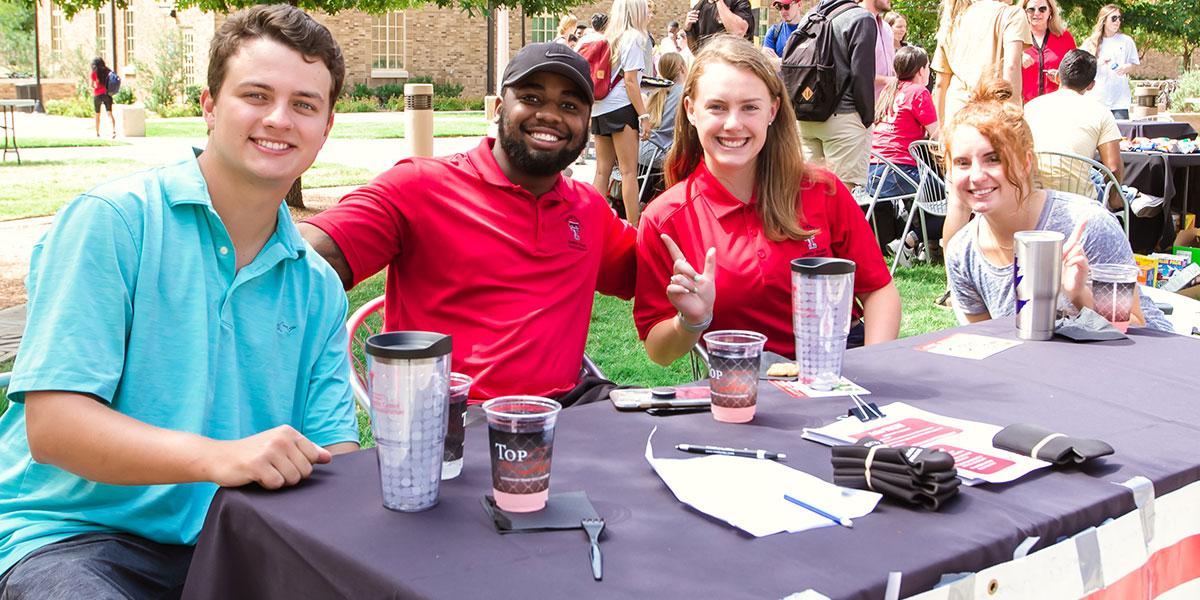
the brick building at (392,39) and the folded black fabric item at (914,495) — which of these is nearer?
the folded black fabric item at (914,495)

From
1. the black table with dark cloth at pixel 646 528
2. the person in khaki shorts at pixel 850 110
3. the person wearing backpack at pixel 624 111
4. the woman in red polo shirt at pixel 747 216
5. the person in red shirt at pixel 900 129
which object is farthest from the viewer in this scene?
the person wearing backpack at pixel 624 111

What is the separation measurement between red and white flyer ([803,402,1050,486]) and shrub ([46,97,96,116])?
1026 inches

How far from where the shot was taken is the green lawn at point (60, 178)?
33.3 ft

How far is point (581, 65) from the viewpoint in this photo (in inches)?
112

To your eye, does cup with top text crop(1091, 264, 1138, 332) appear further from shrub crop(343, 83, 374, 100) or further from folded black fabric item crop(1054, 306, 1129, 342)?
shrub crop(343, 83, 374, 100)

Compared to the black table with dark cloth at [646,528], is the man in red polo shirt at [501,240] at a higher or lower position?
higher

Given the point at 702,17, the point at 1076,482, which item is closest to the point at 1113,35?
the point at 702,17

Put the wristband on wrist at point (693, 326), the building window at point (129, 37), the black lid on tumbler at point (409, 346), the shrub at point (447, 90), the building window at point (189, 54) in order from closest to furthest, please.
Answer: the black lid on tumbler at point (409, 346)
the wristband on wrist at point (693, 326)
the building window at point (189, 54)
the shrub at point (447, 90)
the building window at point (129, 37)

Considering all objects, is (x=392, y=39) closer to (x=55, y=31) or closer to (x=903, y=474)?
(x=55, y=31)

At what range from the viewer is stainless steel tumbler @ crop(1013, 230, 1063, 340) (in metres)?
2.55

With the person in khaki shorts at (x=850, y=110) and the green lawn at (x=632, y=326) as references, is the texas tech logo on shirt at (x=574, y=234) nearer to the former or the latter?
the green lawn at (x=632, y=326)

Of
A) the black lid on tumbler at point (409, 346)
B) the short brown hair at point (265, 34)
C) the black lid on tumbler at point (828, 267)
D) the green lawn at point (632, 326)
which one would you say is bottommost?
the green lawn at point (632, 326)

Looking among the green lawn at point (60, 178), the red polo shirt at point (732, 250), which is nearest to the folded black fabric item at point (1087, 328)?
the red polo shirt at point (732, 250)

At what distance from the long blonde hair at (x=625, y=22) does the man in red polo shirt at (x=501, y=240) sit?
6.39 meters
